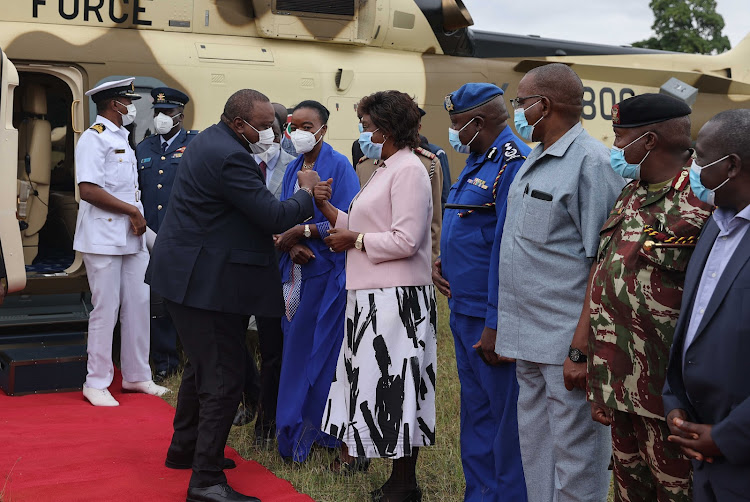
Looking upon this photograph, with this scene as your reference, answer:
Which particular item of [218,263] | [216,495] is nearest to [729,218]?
[218,263]

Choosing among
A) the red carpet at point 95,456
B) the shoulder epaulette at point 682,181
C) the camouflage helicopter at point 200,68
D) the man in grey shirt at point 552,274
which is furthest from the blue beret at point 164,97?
the shoulder epaulette at point 682,181

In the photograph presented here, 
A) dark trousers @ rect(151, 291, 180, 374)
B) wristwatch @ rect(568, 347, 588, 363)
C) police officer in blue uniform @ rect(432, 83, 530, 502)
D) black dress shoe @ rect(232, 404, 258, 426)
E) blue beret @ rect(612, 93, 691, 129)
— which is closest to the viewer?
blue beret @ rect(612, 93, 691, 129)

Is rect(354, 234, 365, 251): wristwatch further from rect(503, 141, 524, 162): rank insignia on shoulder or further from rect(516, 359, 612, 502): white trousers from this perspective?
rect(516, 359, 612, 502): white trousers

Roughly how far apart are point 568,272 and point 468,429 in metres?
1.05

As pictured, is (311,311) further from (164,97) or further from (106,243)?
(164,97)

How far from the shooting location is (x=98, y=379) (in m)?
5.93

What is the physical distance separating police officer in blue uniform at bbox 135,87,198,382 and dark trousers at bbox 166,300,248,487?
8.55ft

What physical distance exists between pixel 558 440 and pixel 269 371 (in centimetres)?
226

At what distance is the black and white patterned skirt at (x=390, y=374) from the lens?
12.6 ft

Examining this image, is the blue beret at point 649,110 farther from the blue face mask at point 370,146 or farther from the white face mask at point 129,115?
the white face mask at point 129,115

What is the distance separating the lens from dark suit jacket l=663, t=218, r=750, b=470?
7.06 ft

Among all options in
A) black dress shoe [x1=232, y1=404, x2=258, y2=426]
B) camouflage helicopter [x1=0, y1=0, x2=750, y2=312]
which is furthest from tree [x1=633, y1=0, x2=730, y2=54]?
black dress shoe [x1=232, y1=404, x2=258, y2=426]

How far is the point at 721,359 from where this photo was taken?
223 cm

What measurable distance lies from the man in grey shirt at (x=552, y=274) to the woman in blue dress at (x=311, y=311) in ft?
4.92
